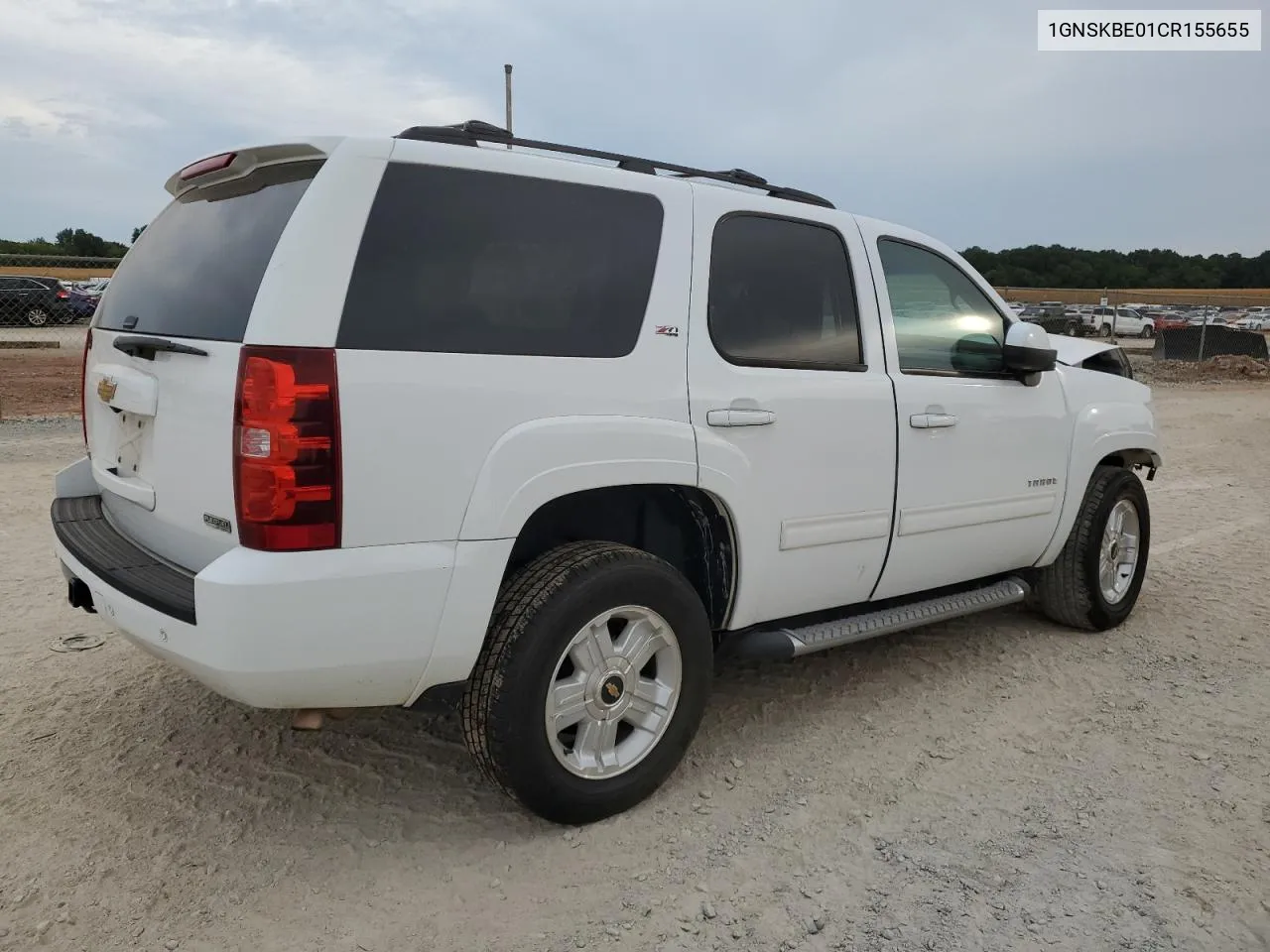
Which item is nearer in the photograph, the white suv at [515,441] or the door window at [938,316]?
the white suv at [515,441]

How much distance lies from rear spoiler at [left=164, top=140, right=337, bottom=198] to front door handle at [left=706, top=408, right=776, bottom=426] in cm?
136

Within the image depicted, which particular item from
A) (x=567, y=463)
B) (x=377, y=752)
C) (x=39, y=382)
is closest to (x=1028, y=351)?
(x=567, y=463)

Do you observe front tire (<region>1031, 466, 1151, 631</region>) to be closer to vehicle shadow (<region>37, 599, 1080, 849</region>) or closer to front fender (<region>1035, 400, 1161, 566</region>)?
front fender (<region>1035, 400, 1161, 566</region>)

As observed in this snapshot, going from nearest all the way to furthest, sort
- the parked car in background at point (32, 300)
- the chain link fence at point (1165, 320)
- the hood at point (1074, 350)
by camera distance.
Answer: the hood at point (1074, 350) < the parked car in background at point (32, 300) < the chain link fence at point (1165, 320)

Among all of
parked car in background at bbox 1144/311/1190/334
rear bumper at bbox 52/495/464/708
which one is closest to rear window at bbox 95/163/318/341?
rear bumper at bbox 52/495/464/708

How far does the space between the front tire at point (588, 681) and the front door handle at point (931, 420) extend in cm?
122

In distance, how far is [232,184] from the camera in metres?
2.94

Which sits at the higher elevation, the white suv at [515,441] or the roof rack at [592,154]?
the roof rack at [592,154]

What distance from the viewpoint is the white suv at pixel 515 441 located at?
242 centimetres

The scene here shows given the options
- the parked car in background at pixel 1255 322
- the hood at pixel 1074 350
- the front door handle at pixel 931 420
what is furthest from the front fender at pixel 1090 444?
the parked car in background at pixel 1255 322

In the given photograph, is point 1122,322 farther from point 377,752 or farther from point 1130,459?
point 377,752

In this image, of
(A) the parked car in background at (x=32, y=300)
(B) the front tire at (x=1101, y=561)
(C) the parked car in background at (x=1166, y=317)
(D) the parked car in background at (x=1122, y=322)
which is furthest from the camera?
(C) the parked car in background at (x=1166, y=317)

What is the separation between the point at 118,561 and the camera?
2844 millimetres

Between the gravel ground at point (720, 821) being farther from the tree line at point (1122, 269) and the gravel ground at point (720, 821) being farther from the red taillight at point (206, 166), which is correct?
the tree line at point (1122, 269)
